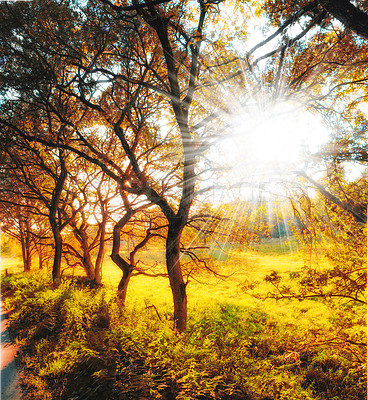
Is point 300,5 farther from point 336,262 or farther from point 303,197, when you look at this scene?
point 336,262

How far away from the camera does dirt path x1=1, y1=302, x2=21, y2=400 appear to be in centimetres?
473

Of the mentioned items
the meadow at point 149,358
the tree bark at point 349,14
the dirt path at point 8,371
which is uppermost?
the tree bark at point 349,14

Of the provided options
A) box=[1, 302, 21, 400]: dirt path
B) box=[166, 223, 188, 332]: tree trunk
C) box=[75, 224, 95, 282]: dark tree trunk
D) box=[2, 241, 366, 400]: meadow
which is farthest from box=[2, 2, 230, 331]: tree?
box=[75, 224, 95, 282]: dark tree trunk

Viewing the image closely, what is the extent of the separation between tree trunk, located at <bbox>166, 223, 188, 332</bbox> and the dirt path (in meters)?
4.80

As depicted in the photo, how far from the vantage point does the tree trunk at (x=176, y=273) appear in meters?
8.33

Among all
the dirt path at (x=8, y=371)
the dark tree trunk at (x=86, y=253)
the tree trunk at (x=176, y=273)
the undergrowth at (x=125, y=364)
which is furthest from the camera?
the dark tree trunk at (x=86, y=253)

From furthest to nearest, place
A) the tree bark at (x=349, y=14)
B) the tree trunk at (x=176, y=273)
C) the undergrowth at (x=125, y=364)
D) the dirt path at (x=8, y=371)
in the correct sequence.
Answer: the tree trunk at (x=176, y=273), the dirt path at (x=8, y=371), the undergrowth at (x=125, y=364), the tree bark at (x=349, y=14)

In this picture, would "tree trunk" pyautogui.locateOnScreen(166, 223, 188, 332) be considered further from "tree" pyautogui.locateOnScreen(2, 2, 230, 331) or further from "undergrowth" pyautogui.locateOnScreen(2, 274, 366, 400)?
"undergrowth" pyautogui.locateOnScreen(2, 274, 366, 400)

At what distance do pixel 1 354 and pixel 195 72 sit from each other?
34.4 feet

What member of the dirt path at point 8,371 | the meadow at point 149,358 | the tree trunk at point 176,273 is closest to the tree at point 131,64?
the tree trunk at point 176,273

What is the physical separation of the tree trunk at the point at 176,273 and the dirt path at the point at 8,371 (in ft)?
15.7

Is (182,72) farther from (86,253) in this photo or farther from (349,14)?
(86,253)

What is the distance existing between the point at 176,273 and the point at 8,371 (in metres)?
5.24

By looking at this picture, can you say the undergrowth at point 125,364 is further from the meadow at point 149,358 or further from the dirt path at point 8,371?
the dirt path at point 8,371
